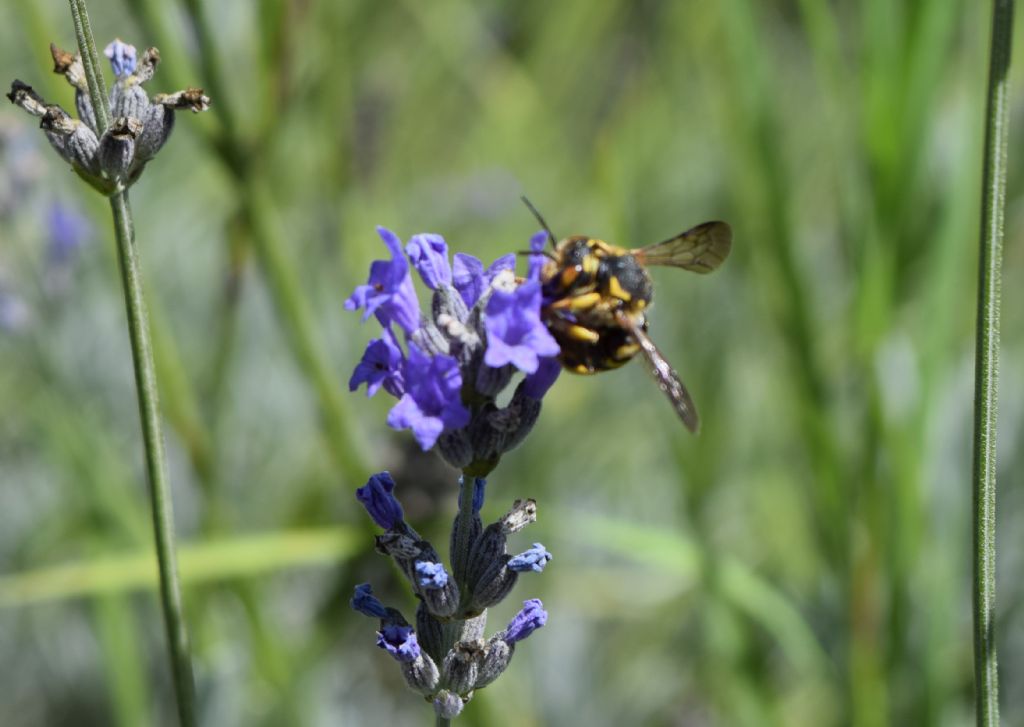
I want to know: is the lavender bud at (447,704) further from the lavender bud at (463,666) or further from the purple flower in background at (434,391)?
→ the purple flower in background at (434,391)

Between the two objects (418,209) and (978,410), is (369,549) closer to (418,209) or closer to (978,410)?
(978,410)

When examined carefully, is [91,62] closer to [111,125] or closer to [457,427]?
[111,125]

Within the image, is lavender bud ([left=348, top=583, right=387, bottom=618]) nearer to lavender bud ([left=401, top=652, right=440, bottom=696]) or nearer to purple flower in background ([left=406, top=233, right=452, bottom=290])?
lavender bud ([left=401, top=652, right=440, bottom=696])

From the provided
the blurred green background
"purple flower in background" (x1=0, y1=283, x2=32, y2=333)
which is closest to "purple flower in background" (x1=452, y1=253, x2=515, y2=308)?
the blurred green background

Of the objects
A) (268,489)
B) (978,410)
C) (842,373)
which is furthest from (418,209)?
(978,410)

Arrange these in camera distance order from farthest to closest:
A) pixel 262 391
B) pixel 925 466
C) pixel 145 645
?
1. pixel 262 391
2. pixel 145 645
3. pixel 925 466
